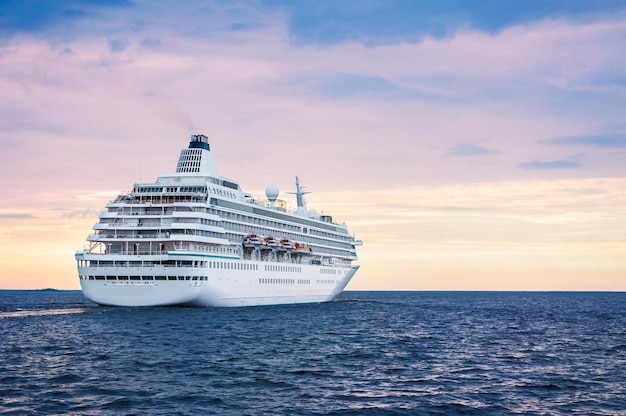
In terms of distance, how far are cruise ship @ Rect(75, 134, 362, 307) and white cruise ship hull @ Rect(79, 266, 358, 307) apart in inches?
4.3

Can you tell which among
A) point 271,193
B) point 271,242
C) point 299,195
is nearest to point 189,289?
point 271,242

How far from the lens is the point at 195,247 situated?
8075 cm

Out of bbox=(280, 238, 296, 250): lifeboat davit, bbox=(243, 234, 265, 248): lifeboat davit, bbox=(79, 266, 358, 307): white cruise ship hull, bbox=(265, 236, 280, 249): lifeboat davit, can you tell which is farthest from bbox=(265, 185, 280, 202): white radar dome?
→ bbox=(243, 234, 265, 248): lifeboat davit

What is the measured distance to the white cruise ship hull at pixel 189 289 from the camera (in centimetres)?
7444

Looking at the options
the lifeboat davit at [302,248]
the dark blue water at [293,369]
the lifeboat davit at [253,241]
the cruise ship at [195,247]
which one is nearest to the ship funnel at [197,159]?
the cruise ship at [195,247]

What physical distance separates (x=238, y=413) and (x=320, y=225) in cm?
9395

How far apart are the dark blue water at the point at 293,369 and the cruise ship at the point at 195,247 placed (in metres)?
7.04

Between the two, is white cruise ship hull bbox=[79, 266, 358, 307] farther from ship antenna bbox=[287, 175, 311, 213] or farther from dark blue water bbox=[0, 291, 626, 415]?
ship antenna bbox=[287, 175, 311, 213]

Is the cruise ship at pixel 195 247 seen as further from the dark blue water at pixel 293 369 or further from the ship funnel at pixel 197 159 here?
the dark blue water at pixel 293 369

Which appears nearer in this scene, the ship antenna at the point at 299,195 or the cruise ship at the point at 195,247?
the cruise ship at the point at 195,247

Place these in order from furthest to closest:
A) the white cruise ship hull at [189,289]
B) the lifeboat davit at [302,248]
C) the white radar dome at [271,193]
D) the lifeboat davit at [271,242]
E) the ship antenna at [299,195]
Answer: the ship antenna at [299,195]
the white radar dome at [271,193]
the lifeboat davit at [302,248]
the lifeboat davit at [271,242]
the white cruise ship hull at [189,289]

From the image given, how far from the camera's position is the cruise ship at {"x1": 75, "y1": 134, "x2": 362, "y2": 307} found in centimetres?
7494

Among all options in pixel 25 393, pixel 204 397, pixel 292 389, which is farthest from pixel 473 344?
pixel 25 393

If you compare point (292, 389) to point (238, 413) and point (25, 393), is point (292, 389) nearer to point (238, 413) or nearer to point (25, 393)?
point (238, 413)
